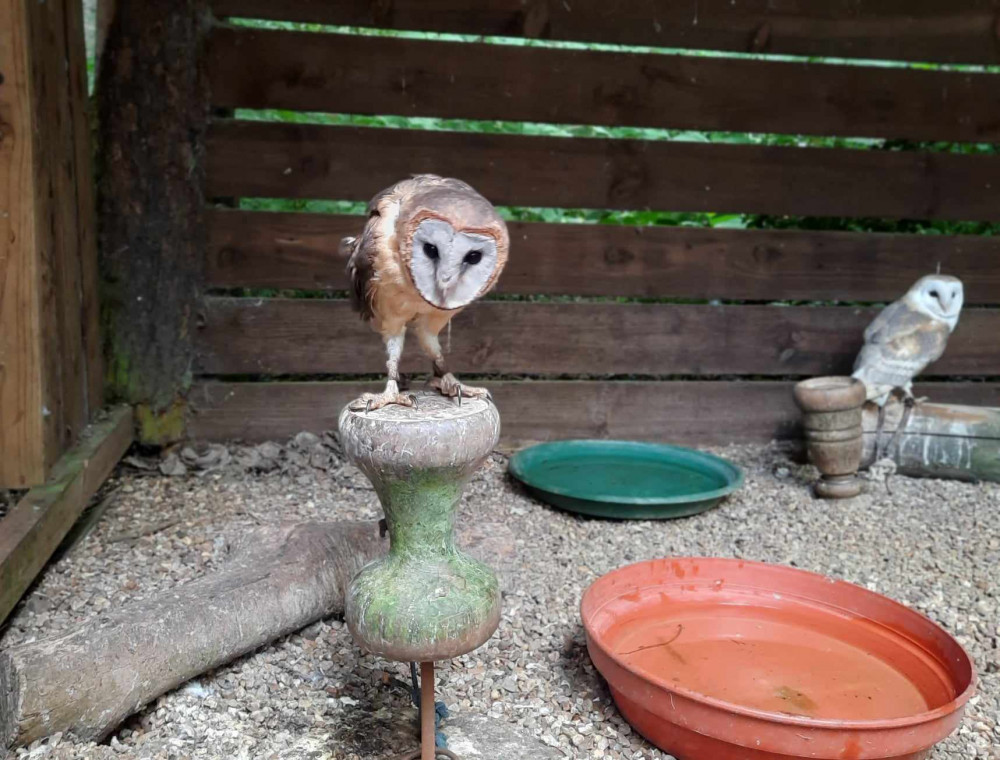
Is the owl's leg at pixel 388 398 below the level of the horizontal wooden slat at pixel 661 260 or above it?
below

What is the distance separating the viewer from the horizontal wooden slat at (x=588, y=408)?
3.41 meters

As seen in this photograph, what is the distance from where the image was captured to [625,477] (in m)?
3.29

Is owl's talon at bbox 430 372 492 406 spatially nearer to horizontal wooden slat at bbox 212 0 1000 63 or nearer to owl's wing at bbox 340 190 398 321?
owl's wing at bbox 340 190 398 321

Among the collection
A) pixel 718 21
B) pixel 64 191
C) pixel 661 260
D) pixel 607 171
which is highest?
pixel 718 21

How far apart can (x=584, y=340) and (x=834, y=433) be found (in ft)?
3.44

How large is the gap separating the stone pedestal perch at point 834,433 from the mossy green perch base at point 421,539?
1891mm

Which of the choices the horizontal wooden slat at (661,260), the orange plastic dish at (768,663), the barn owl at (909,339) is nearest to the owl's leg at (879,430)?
the barn owl at (909,339)

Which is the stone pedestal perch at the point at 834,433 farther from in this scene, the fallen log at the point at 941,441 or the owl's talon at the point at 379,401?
the owl's talon at the point at 379,401

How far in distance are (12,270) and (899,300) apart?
317cm

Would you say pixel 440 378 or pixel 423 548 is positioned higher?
pixel 440 378

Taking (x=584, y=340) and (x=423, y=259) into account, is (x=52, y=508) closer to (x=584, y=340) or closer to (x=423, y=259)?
(x=423, y=259)

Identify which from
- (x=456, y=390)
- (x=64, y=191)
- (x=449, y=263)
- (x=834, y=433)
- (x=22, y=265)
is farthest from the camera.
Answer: (x=834, y=433)

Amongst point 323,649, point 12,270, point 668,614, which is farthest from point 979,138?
point 12,270

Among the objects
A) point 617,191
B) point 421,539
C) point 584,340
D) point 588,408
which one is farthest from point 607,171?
point 421,539
